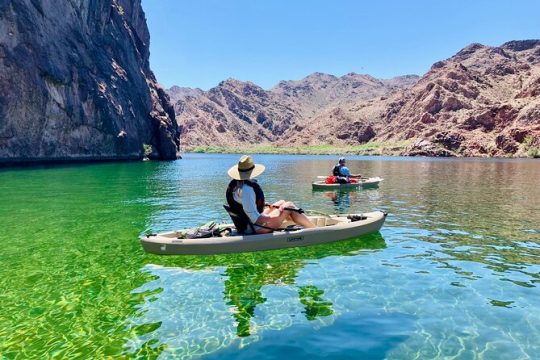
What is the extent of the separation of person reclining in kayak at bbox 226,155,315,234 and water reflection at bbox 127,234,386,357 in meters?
0.91

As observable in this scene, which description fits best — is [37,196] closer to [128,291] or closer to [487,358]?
[128,291]

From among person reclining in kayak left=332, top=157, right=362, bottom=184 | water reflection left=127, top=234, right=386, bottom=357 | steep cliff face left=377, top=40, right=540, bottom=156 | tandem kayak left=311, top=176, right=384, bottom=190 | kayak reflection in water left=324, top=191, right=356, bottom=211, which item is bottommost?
kayak reflection in water left=324, top=191, right=356, bottom=211

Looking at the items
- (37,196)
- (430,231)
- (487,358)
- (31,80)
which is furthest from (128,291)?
(31,80)

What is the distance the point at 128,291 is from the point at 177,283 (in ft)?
3.81

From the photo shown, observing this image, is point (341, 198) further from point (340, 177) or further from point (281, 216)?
point (281, 216)

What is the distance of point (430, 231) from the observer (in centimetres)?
1605

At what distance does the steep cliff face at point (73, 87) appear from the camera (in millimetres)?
62844

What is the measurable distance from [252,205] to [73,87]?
2924 inches

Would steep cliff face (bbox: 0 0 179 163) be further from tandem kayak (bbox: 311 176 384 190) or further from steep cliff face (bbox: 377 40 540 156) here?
steep cliff face (bbox: 377 40 540 156)

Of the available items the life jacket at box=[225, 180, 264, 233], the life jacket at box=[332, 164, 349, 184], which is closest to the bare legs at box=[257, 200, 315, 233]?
the life jacket at box=[225, 180, 264, 233]

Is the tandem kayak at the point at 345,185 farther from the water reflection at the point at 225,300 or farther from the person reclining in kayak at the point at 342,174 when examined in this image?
the water reflection at the point at 225,300

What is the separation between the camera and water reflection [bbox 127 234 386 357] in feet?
24.9

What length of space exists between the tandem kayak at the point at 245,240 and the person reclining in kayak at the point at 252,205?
326mm

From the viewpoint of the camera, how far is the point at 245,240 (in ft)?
40.1
